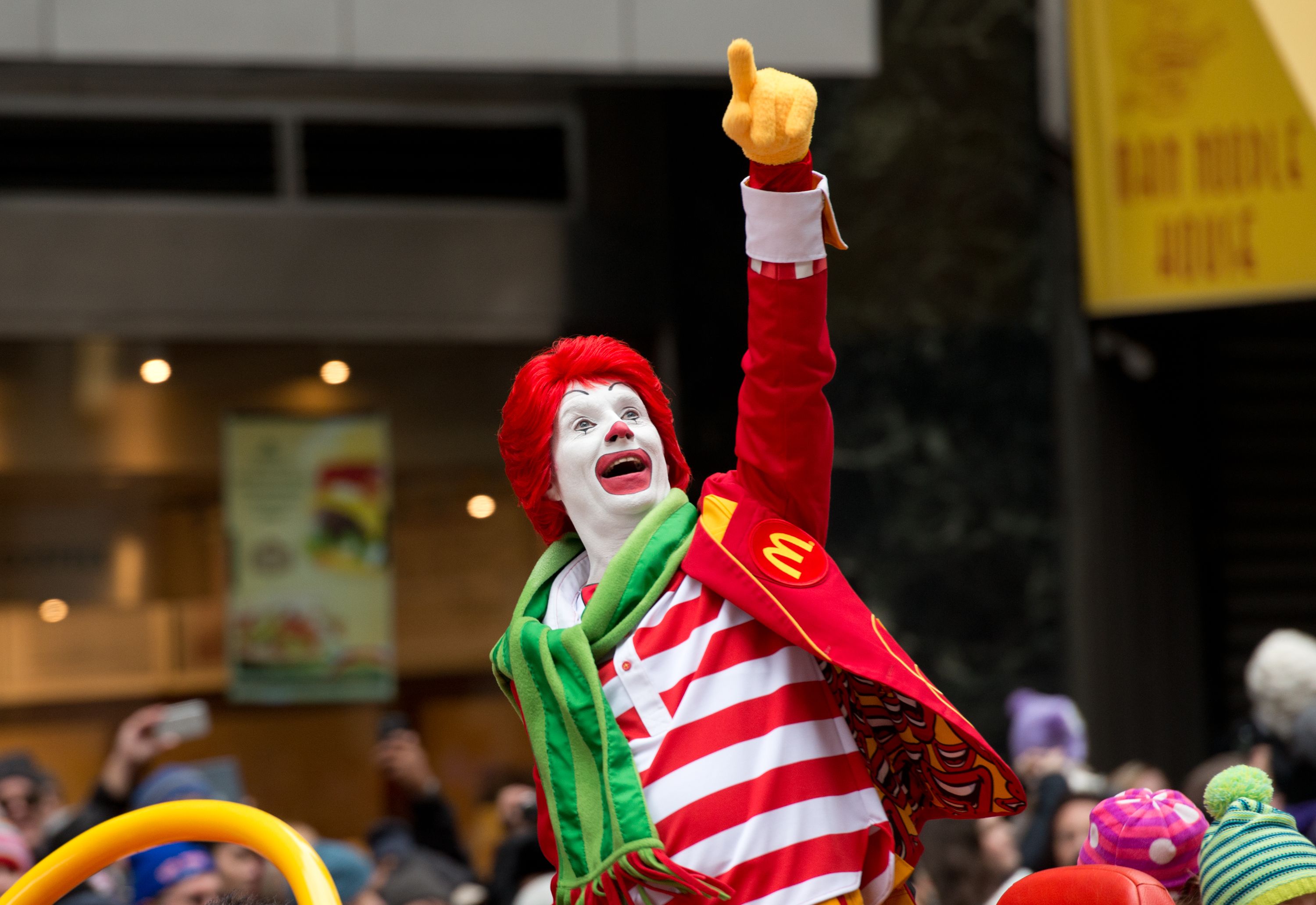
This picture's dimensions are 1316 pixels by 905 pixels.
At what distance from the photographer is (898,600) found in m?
6.99

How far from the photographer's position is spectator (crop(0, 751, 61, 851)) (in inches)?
189

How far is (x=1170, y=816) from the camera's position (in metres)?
2.46

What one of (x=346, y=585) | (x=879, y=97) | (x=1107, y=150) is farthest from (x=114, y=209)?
(x=1107, y=150)

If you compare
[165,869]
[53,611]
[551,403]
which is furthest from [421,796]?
[551,403]

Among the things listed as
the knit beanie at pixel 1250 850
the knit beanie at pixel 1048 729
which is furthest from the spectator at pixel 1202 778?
the knit beanie at pixel 1250 850

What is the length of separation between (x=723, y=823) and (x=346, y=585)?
16.2 ft

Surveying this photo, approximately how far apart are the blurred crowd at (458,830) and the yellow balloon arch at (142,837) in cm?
95

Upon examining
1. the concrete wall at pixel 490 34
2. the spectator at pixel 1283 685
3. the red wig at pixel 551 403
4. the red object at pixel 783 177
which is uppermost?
the concrete wall at pixel 490 34

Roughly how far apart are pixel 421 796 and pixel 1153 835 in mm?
3755

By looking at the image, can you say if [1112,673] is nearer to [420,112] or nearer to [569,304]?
[569,304]

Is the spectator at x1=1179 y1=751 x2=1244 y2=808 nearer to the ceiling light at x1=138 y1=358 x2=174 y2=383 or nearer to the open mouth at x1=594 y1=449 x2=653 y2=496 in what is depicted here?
the open mouth at x1=594 y1=449 x2=653 y2=496

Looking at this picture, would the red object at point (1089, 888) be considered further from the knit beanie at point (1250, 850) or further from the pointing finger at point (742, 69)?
the pointing finger at point (742, 69)

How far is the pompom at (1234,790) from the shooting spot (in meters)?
2.37

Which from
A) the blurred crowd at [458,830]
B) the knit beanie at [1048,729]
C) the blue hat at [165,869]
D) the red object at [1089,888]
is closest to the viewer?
the red object at [1089,888]
